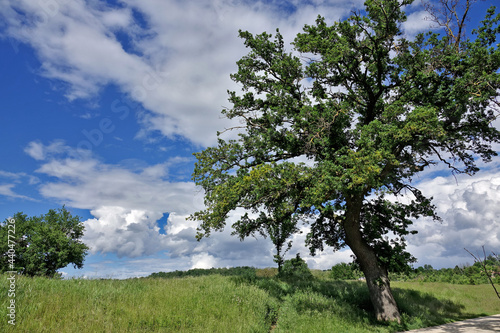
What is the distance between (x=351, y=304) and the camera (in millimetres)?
16156

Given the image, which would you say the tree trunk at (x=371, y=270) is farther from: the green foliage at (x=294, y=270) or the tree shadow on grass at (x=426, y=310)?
the green foliage at (x=294, y=270)

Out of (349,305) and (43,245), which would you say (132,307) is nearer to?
(349,305)

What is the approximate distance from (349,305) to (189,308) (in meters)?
9.67

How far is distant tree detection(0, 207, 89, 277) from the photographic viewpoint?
35.6 m

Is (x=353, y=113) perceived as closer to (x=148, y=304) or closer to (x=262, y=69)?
(x=262, y=69)

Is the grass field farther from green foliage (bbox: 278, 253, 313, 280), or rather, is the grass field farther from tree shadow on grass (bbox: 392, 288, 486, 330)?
green foliage (bbox: 278, 253, 313, 280)

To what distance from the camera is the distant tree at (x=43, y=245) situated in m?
35.6

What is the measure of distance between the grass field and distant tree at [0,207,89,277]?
3184 centimetres

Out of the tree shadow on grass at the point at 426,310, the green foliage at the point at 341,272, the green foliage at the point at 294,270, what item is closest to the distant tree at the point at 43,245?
the green foliage at the point at 294,270

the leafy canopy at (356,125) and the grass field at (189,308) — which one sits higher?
the leafy canopy at (356,125)

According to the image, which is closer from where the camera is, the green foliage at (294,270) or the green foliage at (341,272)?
the green foliage at (294,270)

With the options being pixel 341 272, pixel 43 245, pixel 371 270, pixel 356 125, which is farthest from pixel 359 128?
pixel 43 245

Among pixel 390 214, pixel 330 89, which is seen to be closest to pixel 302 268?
pixel 390 214

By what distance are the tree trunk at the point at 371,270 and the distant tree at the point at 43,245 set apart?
3739 centimetres
